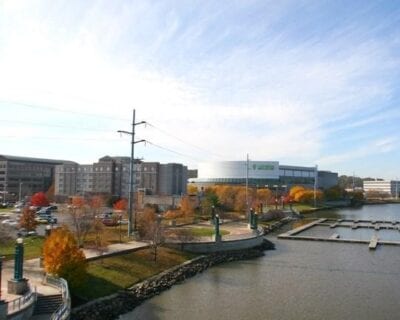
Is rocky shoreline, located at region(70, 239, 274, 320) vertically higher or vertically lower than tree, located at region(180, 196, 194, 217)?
lower

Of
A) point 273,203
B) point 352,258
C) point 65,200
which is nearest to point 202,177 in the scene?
point 273,203

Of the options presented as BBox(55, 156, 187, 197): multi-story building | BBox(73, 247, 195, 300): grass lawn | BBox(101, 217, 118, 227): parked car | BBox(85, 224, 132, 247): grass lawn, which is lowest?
BBox(73, 247, 195, 300): grass lawn

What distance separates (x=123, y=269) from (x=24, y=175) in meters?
95.1

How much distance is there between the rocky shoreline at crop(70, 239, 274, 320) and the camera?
24.3 meters

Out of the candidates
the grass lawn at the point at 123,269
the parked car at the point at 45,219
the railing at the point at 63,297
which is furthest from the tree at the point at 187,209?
the railing at the point at 63,297

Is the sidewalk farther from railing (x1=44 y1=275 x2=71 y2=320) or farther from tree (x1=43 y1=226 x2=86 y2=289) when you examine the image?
tree (x1=43 y1=226 x2=86 y2=289)

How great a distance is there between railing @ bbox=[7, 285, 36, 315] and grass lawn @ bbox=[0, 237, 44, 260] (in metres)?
11.2

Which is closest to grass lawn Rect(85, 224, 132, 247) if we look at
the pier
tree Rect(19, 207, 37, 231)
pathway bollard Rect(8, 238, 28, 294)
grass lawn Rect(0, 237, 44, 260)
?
grass lawn Rect(0, 237, 44, 260)

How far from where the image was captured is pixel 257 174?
493 ft

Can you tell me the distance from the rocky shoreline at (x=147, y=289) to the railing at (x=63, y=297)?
107 centimetres

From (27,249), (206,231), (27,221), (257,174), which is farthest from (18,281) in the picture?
(257,174)

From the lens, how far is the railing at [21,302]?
19881 millimetres

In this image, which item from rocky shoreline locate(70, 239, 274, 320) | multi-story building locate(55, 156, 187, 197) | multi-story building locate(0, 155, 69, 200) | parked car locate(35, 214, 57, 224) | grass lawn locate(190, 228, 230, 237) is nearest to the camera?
rocky shoreline locate(70, 239, 274, 320)

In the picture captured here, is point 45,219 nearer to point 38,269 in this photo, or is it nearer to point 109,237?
point 109,237
